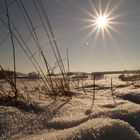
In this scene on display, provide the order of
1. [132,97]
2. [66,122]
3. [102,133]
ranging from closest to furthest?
[102,133], [66,122], [132,97]

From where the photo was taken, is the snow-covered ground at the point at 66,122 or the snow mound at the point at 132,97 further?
the snow mound at the point at 132,97

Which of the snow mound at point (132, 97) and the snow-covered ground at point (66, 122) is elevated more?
the snow mound at point (132, 97)

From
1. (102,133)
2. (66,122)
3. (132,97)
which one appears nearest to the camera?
(102,133)

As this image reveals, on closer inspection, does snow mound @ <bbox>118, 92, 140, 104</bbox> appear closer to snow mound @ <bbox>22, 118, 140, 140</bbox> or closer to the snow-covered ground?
the snow-covered ground

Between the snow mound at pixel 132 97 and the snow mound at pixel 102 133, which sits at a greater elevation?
the snow mound at pixel 132 97

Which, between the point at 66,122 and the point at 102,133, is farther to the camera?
the point at 66,122

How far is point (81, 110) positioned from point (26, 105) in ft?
0.90

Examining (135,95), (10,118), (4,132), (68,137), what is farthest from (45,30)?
(68,137)

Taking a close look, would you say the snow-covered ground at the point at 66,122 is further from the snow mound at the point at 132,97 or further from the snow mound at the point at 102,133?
the snow mound at the point at 132,97

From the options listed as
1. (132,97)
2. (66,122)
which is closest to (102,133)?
(66,122)

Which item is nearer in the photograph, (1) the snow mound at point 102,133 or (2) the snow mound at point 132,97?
(1) the snow mound at point 102,133

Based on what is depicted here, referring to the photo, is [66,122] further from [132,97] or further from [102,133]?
[132,97]

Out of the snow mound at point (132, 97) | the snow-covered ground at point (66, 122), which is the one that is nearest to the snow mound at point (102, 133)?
the snow-covered ground at point (66, 122)

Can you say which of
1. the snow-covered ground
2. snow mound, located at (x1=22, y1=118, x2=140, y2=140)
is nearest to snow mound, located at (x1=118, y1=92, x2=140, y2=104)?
the snow-covered ground
